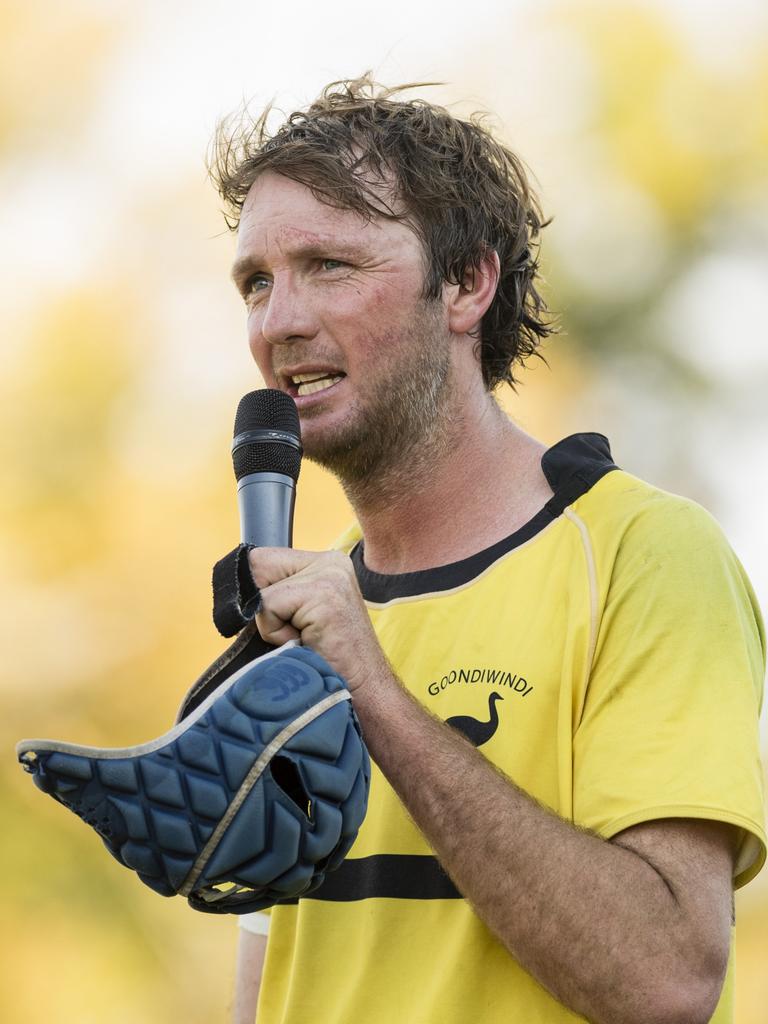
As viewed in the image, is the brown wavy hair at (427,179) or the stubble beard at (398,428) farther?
the brown wavy hair at (427,179)

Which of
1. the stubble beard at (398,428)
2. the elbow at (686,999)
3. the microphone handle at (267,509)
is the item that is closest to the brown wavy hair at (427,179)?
the stubble beard at (398,428)

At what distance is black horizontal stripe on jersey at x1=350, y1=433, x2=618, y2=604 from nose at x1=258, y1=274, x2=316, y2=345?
0.46 meters

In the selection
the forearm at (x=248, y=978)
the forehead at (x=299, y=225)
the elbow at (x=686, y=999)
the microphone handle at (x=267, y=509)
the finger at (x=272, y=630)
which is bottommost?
the forearm at (x=248, y=978)

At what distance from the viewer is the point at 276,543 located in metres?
1.97

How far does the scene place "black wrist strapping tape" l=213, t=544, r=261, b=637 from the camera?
5.95ft

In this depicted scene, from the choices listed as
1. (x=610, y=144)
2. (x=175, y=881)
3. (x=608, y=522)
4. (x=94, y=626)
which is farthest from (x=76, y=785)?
(x=610, y=144)

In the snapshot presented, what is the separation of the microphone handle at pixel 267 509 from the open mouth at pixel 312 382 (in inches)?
17.5

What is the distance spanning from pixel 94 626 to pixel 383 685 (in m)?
5.74

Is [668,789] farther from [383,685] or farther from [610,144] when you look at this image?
[610,144]

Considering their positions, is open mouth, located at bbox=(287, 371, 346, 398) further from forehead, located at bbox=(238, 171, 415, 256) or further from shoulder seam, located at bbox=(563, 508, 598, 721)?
shoulder seam, located at bbox=(563, 508, 598, 721)

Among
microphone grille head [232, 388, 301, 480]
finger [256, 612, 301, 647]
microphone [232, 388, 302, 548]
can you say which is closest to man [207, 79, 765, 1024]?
finger [256, 612, 301, 647]

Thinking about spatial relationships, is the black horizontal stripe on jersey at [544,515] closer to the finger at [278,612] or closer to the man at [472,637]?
the man at [472,637]

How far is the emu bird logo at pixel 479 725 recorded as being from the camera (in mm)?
2119

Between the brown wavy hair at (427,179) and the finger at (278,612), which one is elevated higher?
the brown wavy hair at (427,179)
